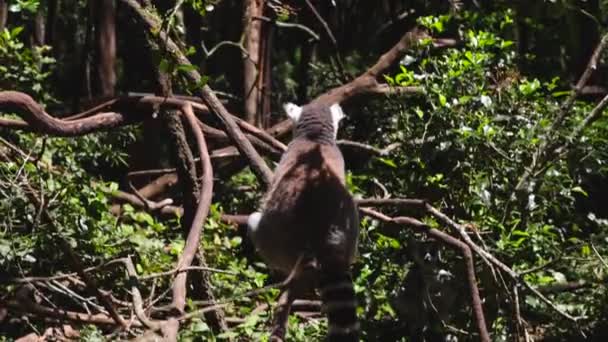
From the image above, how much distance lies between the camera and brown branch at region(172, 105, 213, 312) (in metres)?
3.82

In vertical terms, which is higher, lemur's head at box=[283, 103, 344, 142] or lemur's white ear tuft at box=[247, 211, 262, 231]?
lemur's head at box=[283, 103, 344, 142]

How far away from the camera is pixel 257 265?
635 cm

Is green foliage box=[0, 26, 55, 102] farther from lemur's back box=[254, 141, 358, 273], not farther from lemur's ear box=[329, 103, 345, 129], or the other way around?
lemur's back box=[254, 141, 358, 273]

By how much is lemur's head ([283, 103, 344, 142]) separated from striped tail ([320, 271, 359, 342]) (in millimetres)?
1178

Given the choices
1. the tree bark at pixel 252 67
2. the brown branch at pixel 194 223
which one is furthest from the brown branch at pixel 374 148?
the tree bark at pixel 252 67

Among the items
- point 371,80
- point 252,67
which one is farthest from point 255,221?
point 252,67

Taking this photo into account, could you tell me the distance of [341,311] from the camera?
12.2ft

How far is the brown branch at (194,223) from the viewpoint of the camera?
3824 millimetres

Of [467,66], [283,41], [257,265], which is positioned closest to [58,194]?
[257,265]

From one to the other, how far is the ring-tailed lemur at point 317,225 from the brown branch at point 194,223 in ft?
1.01

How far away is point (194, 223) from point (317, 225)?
0.56 meters

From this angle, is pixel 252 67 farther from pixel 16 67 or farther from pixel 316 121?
pixel 316 121

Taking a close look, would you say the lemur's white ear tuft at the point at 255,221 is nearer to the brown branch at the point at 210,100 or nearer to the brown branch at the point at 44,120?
the brown branch at the point at 210,100

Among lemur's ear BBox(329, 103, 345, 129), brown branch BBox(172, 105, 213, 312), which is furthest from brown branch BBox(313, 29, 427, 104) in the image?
brown branch BBox(172, 105, 213, 312)
